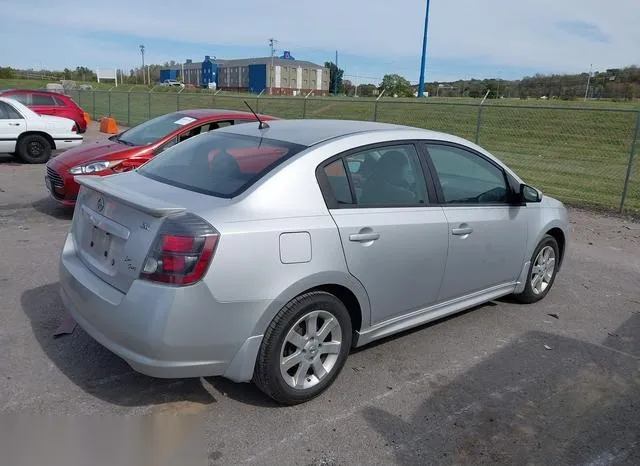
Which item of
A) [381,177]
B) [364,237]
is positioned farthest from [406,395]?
[381,177]

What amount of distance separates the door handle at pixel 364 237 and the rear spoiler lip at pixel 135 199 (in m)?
1.01

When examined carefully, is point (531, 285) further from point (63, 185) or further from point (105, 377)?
point (63, 185)

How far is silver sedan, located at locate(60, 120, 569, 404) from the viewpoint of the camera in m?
2.80

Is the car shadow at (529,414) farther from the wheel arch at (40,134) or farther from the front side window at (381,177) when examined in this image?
the wheel arch at (40,134)

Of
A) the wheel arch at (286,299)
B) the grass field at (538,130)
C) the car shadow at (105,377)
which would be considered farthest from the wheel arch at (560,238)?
the grass field at (538,130)

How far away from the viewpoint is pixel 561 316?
4.93m

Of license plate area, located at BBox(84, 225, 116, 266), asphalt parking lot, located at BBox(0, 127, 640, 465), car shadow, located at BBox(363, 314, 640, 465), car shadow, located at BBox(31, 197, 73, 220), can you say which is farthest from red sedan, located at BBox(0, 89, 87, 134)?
car shadow, located at BBox(363, 314, 640, 465)

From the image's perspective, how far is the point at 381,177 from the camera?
3.69 m

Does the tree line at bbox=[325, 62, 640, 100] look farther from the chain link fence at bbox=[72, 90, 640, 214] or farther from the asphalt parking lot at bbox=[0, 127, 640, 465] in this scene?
the asphalt parking lot at bbox=[0, 127, 640, 465]

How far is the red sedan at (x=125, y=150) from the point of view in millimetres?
7117

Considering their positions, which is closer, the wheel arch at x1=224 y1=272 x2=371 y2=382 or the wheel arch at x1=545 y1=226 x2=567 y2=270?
the wheel arch at x1=224 y1=272 x2=371 y2=382

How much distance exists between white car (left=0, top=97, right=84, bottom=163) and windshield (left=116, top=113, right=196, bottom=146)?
5.09 m

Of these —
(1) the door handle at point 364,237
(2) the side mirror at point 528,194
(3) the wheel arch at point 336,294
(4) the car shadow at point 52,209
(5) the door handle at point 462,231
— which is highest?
(2) the side mirror at point 528,194

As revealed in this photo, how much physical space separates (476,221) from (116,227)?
2.53m
